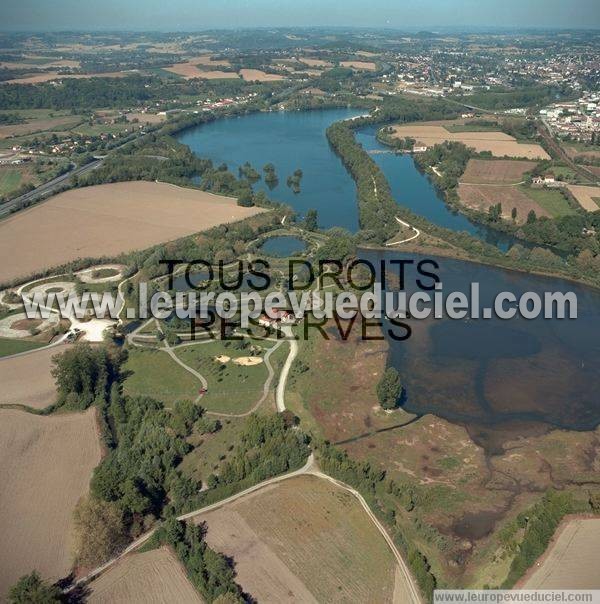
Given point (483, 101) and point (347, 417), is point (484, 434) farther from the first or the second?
point (483, 101)

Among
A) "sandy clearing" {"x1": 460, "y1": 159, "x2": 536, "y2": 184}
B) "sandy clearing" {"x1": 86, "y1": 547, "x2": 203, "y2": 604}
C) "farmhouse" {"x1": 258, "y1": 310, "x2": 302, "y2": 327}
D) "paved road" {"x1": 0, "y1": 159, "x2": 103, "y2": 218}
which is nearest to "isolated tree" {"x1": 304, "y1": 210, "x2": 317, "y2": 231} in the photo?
"farmhouse" {"x1": 258, "y1": 310, "x2": 302, "y2": 327}

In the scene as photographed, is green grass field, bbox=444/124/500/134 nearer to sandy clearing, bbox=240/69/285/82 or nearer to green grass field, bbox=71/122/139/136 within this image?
green grass field, bbox=71/122/139/136

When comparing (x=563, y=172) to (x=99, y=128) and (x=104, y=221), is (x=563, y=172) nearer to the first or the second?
(x=104, y=221)

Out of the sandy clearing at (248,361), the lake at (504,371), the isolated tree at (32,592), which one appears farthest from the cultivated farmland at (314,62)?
the isolated tree at (32,592)

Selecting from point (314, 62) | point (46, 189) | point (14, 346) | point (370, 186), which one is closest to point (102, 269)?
point (14, 346)

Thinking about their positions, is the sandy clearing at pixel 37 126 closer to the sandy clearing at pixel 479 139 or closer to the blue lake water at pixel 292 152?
the blue lake water at pixel 292 152

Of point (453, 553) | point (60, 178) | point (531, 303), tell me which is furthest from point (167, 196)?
point (453, 553)
